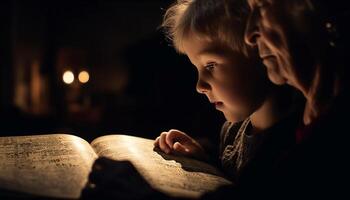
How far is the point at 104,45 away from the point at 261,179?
3.17 metres

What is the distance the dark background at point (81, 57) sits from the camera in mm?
2879

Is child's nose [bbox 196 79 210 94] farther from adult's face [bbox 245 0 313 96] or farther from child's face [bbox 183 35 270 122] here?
adult's face [bbox 245 0 313 96]

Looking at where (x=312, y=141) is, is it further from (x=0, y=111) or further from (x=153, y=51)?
(x=153, y=51)

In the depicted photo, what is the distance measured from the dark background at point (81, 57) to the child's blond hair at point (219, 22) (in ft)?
4.74

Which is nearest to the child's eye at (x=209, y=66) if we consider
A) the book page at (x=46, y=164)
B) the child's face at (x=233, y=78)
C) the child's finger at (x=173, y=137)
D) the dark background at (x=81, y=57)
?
the child's face at (x=233, y=78)

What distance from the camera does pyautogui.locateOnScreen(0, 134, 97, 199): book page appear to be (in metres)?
0.75

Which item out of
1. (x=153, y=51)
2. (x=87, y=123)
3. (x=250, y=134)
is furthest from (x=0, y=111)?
(x=250, y=134)

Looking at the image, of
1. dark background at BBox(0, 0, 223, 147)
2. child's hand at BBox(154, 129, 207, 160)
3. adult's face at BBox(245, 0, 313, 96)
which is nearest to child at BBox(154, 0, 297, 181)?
child's hand at BBox(154, 129, 207, 160)

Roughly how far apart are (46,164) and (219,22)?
46 cm

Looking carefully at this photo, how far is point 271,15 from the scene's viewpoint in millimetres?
773

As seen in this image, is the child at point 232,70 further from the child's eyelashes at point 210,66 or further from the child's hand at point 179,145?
the child's hand at point 179,145

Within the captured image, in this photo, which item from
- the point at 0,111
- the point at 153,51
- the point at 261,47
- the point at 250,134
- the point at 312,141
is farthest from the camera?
the point at 153,51

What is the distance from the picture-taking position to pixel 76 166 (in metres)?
0.90

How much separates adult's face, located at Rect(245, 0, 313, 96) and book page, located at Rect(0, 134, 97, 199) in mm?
372
